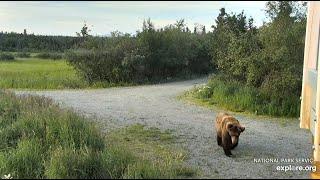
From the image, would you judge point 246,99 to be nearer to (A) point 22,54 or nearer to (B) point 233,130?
(B) point 233,130

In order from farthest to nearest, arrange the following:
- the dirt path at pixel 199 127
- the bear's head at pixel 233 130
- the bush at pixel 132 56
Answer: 1. the bush at pixel 132 56
2. the bear's head at pixel 233 130
3. the dirt path at pixel 199 127

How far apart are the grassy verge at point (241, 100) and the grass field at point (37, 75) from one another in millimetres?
7046

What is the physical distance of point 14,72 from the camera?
24.1 m

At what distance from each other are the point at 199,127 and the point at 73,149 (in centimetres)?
477

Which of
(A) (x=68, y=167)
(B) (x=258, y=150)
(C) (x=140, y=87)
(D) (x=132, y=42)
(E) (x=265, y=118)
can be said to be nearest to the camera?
(A) (x=68, y=167)

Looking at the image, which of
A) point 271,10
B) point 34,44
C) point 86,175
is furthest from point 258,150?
point 34,44

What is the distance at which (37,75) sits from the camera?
24.6 metres

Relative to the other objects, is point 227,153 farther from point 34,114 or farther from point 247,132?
point 34,114

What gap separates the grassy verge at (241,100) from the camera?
14.1m

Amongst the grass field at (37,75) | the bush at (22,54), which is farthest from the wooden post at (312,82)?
the bush at (22,54)

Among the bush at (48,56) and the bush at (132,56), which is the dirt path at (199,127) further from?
the bush at (48,56)

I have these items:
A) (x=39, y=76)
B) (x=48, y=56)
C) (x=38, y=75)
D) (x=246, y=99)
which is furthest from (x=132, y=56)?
(x=246, y=99)

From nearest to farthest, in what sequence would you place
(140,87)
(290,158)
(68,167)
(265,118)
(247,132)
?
(68,167), (290,158), (247,132), (265,118), (140,87)

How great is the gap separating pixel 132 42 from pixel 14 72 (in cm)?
584
